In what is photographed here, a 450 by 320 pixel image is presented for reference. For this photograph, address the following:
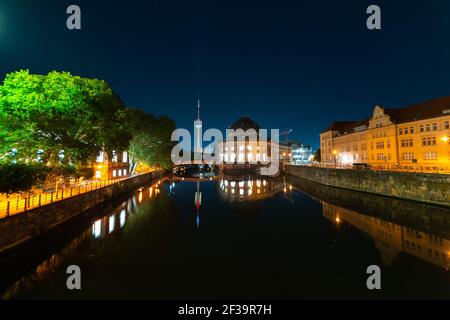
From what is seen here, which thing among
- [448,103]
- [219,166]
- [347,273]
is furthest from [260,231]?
[219,166]

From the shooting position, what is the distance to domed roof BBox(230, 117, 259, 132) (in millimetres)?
142562

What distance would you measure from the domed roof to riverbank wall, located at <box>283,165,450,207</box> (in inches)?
3653

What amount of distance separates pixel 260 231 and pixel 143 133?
128 feet

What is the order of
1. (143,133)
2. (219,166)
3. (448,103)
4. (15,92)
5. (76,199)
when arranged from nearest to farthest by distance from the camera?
(15,92), (76,199), (448,103), (143,133), (219,166)

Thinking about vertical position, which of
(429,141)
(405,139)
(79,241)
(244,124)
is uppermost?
(244,124)

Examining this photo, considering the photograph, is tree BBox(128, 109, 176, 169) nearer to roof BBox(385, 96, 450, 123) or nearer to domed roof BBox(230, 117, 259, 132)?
roof BBox(385, 96, 450, 123)

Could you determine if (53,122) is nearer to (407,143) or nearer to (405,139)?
(407,143)

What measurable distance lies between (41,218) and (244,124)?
131420 mm

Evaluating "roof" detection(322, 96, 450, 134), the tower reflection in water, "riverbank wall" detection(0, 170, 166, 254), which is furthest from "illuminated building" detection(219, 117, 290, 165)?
"riverbank wall" detection(0, 170, 166, 254)

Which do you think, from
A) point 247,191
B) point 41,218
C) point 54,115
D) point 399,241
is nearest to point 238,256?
point 399,241

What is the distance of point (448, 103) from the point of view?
47.5 metres

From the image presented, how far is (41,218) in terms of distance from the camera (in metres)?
17.6

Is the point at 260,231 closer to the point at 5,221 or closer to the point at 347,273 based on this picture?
the point at 347,273
